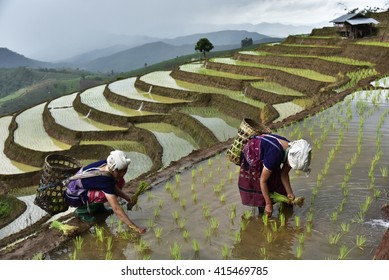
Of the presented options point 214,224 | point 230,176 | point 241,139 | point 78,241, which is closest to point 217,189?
point 230,176

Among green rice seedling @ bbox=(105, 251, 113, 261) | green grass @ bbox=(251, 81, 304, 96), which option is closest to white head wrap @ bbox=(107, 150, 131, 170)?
green rice seedling @ bbox=(105, 251, 113, 261)

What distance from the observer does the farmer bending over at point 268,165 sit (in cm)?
354

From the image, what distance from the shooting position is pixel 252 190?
406 centimetres

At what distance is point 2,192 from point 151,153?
404 centimetres

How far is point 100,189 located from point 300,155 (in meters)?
1.99

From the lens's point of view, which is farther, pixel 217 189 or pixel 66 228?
pixel 217 189

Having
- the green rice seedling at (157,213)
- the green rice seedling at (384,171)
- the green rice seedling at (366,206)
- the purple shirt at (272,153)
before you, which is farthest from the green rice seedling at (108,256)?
the green rice seedling at (384,171)

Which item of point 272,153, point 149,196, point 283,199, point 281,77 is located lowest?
point 149,196

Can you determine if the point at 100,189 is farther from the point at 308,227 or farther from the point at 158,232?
the point at 308,227

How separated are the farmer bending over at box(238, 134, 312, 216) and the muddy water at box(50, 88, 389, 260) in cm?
30

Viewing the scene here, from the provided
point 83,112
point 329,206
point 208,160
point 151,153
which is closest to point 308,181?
point 329,206

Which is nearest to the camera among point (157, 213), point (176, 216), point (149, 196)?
point (176, 216)

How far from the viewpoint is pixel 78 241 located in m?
3.93

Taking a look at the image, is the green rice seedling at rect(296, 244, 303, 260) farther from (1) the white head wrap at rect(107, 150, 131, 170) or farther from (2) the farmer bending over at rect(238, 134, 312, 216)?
(1) the white head wrap at rect(107, 150, 131, 170)
